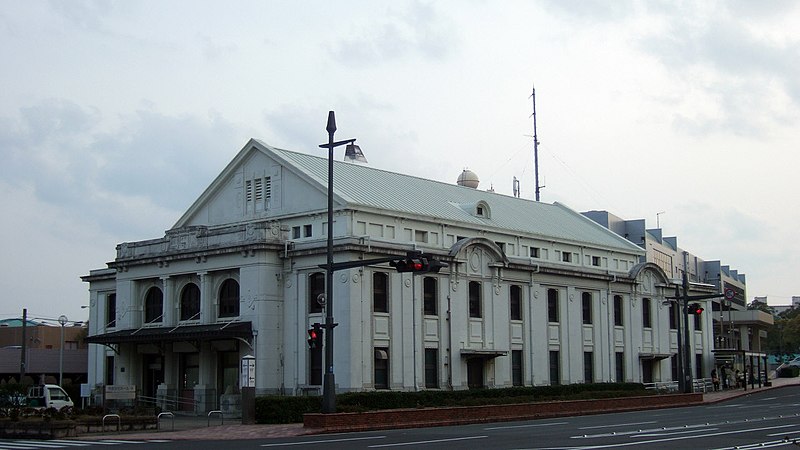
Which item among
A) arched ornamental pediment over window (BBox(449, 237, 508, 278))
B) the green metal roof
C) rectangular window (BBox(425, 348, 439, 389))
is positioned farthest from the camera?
the green metal roof

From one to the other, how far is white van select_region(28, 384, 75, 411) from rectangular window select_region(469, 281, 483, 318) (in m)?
20.7

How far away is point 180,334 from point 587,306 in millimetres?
25795

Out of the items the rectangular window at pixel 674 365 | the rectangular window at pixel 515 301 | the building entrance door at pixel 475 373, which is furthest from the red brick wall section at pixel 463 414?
the rectangular window at pixel 674 365

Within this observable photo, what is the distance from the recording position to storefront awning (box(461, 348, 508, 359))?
2117 inches

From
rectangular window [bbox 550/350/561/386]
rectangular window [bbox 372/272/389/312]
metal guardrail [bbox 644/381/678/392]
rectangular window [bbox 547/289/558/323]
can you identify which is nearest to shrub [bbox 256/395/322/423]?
rectangular window [bbox 372/272/389/312]

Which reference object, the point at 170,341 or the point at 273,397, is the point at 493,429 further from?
Answer: the point at 170,341

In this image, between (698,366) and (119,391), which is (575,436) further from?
(698,366)

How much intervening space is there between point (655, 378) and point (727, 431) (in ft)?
126

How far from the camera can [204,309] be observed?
5225 centimetres

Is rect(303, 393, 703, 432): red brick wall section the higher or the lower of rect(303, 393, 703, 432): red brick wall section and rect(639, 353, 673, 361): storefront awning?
the lower

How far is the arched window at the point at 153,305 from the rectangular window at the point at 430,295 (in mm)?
14289

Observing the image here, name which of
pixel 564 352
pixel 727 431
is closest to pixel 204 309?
pixel 564 352

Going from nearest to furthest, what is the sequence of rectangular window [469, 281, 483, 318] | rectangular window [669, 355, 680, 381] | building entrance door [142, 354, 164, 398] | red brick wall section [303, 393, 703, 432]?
red brick wall section [303, 393, 703, 432], rectangular window [469, 281, 483, 318], building entrance door [142, 354, 164, 398], rectangular window [669, 355, 680, 381]

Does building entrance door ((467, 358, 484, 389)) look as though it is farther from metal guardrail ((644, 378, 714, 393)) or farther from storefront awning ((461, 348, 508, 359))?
metal guardrail ((644, 378, 714, 393))
